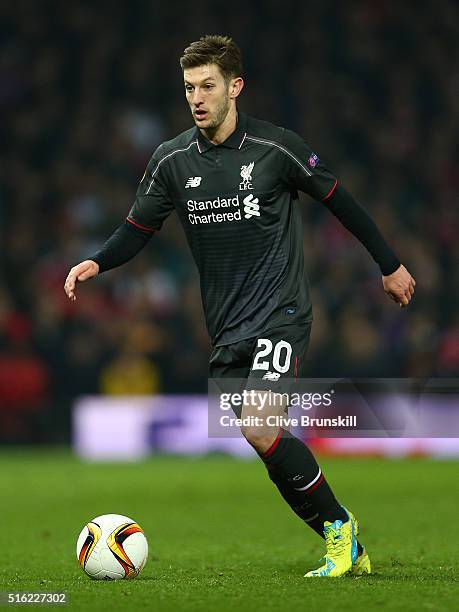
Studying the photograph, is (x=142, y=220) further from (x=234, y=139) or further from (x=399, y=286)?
(x=399, y=286)

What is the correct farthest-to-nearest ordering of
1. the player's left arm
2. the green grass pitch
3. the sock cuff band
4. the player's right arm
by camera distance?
the player's right arm → the player's left arm → the sock cuff band → the green grass pitch

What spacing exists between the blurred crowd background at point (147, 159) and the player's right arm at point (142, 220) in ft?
27.9

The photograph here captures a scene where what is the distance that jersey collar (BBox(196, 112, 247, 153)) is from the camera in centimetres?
571

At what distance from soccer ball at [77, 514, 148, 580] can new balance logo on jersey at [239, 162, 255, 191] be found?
1574 mm

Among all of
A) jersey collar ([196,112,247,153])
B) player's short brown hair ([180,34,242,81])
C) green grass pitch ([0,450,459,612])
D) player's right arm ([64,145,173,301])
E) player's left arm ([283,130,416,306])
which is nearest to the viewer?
green grass pitch ([0,450,459,612])

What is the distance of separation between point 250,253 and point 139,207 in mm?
615

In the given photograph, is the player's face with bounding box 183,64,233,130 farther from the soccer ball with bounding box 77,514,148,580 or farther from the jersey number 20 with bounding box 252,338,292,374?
the soccer ball with bounding box 77,514,148,580

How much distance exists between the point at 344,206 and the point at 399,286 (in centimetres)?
43

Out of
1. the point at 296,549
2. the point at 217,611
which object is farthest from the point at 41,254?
the point at 217,611

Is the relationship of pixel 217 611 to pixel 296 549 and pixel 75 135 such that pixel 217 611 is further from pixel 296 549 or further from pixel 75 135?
pixel 75 135

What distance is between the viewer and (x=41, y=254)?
1580 centimetres

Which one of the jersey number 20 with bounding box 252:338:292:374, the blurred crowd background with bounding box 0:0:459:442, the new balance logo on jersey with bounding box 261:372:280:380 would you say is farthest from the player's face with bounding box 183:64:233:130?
the blurred crowd background with bounding box 0:0:459:442

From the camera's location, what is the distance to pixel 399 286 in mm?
5574

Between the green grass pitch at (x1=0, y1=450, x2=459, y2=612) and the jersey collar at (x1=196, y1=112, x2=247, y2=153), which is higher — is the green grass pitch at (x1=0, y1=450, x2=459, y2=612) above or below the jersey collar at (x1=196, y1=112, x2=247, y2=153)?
below
